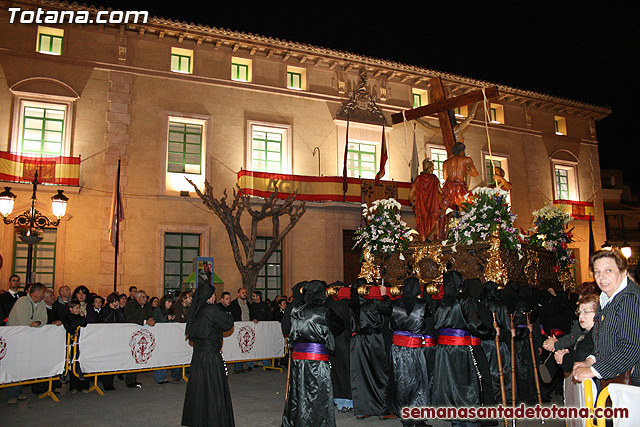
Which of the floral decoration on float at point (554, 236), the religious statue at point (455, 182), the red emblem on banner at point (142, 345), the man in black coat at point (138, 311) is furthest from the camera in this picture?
the floral decoration on float at point (554, 236)

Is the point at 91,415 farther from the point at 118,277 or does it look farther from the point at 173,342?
the point at 118,277

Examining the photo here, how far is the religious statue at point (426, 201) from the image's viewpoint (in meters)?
11.1

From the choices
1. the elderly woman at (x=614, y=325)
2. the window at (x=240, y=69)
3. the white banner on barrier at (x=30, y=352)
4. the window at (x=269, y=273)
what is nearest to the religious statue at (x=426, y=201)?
the elderly woman at (x=614, y=325)

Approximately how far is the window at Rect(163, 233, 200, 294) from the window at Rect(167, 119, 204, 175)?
8.03ft

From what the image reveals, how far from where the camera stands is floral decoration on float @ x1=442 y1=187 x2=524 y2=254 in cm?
920

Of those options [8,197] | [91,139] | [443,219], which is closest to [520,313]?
[443,219]

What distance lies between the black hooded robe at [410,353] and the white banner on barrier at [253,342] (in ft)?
16.5

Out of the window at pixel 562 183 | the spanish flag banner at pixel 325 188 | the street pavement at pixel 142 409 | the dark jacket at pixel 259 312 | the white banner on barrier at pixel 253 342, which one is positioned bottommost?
the street pavement at pixel 142 409

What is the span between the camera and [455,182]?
10.8 metres

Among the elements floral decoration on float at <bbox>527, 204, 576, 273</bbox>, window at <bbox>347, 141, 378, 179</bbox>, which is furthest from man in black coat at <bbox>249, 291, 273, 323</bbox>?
window at <bbox>347, 141, 378, 179</bbox>

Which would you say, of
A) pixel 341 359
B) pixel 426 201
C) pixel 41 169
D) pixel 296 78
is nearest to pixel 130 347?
pixel 341 359

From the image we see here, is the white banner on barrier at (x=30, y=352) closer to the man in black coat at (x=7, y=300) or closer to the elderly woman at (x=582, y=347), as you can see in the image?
the man in black coat at (x=7, y=300)

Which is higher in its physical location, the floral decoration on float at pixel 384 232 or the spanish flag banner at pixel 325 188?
the spanish flag banner at pixel 325 188

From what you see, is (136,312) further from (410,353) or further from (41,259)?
(41,259)
